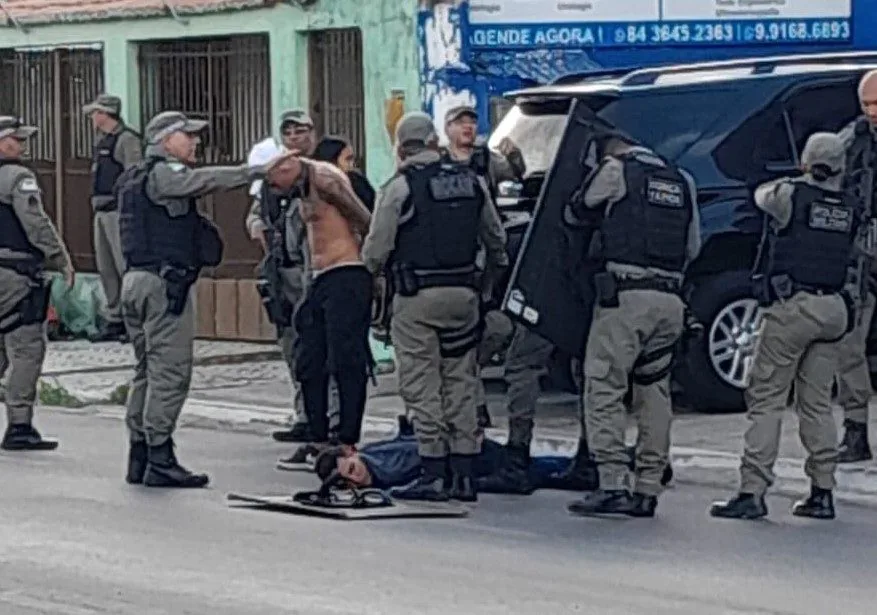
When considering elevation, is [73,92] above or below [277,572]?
Answer: above

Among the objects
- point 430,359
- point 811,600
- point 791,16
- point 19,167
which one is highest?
point 791,16

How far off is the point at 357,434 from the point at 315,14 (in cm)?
780

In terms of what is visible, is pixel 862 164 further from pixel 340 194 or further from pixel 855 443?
pixel 340 194

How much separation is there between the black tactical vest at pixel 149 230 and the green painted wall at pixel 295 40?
21.0 feet

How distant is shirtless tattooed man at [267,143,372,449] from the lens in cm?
1203

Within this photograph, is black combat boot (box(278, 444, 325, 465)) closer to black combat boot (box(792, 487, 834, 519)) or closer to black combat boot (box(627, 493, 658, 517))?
black combat boot (box(627, 493, 658, 517))

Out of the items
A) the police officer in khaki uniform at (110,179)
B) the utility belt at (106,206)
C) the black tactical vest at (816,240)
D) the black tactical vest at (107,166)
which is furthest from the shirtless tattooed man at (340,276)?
the utility belt at (106,206)

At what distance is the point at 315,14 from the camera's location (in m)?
19.2

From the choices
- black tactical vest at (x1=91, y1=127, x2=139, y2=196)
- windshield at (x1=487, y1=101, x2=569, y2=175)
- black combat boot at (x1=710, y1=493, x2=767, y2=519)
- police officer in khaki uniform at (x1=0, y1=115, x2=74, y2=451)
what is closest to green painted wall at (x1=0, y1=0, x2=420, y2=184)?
black tactical vest at (x1=91, y1=127, x2=139, y2=196)

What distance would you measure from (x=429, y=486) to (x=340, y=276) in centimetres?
122

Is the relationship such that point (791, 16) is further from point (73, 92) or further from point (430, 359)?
point (430, 359)

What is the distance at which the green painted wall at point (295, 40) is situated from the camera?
1847 centimetres

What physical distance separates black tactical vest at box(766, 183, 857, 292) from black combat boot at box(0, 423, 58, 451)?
4.87 m

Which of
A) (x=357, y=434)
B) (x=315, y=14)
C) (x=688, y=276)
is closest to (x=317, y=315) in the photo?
(x=357, y=434)
